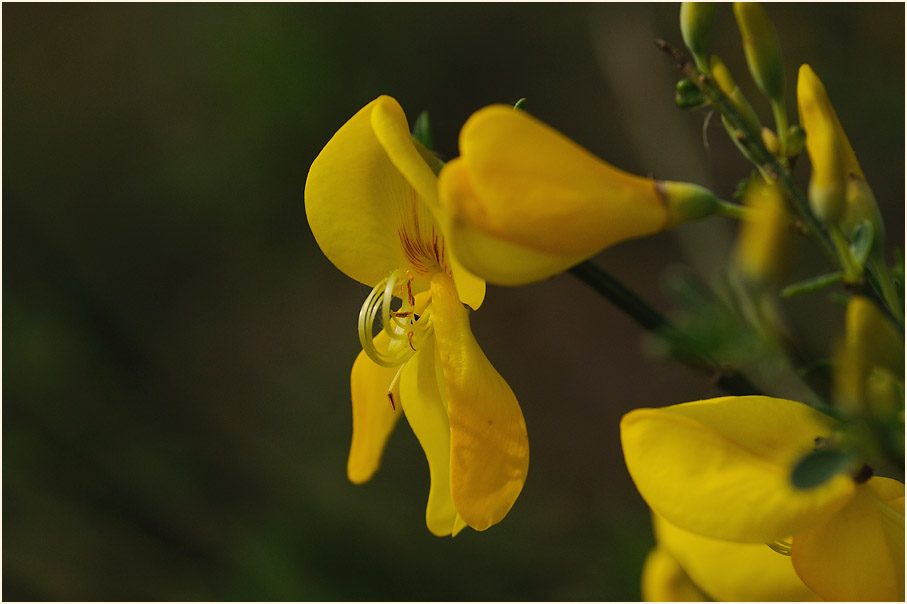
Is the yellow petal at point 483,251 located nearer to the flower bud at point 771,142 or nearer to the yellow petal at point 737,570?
the flower bud at point 771,142

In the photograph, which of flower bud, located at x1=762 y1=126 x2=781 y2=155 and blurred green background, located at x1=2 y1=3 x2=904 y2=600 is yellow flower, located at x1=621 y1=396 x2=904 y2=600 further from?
blurred green background, located at x1=2 y1=3 x2=904 y2=600

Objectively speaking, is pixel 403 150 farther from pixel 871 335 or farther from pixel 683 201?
pixel 871 335

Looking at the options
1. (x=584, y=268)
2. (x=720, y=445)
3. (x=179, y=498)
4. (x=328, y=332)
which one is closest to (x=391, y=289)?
(x=584, y=268)

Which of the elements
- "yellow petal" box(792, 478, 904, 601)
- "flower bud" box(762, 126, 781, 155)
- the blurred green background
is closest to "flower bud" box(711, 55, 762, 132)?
"flower bud" box(762, 126, 781, 155)

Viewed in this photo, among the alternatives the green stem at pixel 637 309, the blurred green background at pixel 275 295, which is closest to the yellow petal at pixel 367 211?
the green stem at pixel 637 309

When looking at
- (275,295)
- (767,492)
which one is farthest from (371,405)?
(275,295)

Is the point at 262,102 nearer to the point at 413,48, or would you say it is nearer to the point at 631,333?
the point at 413,48
